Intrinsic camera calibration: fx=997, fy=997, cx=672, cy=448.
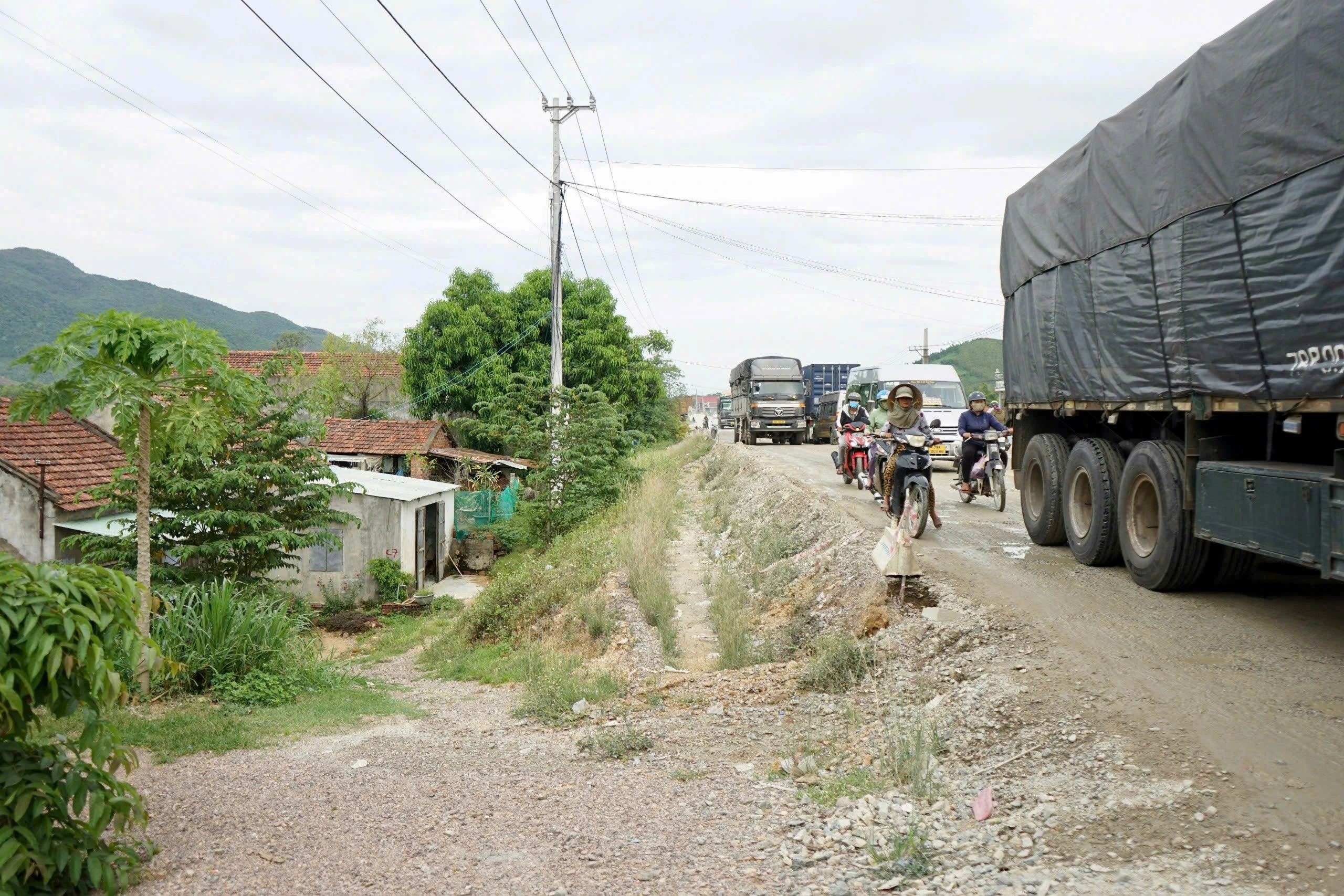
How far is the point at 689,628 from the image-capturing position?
1239cm

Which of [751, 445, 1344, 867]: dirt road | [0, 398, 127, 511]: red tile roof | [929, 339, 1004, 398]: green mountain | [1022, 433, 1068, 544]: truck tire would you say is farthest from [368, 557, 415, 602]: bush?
[929, 339, 1004, 398]: green mountain

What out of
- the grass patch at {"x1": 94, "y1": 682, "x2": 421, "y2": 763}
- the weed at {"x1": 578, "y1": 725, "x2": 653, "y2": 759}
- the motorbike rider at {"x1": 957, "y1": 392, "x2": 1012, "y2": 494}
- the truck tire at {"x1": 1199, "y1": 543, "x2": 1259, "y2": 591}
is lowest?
the grass patch at {"x1": 94, "y1": 682, "x2": 421, "y2": 763}

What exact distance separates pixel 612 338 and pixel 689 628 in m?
28.2

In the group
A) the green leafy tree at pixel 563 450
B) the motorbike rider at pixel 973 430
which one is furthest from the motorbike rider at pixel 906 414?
the green leafy tree at pixel 563 450

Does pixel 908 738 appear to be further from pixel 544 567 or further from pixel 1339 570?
pixel 544 567

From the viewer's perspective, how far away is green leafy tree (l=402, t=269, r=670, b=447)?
123 ft

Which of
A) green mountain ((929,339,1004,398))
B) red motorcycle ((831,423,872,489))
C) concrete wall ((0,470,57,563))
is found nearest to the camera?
concrete wall ((0,470,57,563))

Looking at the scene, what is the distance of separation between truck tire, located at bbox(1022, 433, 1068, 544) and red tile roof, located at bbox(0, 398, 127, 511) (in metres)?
14.0

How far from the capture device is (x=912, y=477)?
12031 mm

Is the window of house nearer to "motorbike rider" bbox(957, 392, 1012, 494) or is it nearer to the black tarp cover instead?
"motorbike rider" bbox(957, 392, 1012, 494)

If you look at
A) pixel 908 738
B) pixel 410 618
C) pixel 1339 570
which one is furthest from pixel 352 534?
pixel 1339 570

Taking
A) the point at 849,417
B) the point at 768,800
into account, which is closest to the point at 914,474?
the point at 768,800

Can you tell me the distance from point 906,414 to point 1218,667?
611 cm

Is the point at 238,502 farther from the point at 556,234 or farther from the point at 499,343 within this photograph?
the point at 499,343
